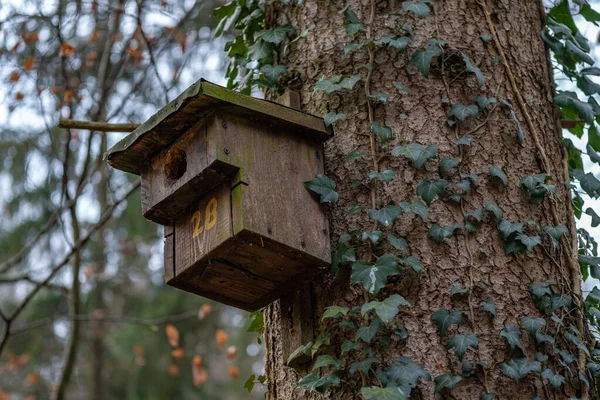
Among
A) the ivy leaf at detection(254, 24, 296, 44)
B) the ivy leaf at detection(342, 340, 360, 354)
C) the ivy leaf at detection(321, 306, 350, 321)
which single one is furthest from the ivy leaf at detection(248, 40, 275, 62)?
the ivy leaf at detection(342, 340, 360, 354)

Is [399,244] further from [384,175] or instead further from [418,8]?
[418,8]

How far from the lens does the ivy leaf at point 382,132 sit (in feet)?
7.36

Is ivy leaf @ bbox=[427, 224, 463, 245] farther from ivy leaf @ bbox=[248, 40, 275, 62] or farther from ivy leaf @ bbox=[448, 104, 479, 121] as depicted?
ivy leaf @ bbox=[248, 40, 275, 62]

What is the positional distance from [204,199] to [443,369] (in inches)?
33.0

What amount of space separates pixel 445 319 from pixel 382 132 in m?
0.58

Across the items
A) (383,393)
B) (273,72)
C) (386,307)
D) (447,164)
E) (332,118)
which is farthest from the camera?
(273,72)

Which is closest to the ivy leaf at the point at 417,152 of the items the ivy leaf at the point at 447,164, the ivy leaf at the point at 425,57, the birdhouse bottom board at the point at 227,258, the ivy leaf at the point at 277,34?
the ivy leaf at the point at 447,164

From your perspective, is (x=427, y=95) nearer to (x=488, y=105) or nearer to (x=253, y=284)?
(x=488, y=105)

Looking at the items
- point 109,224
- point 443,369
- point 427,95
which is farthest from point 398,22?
point 109,224

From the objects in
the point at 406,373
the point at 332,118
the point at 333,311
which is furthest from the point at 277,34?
the point at 406,373

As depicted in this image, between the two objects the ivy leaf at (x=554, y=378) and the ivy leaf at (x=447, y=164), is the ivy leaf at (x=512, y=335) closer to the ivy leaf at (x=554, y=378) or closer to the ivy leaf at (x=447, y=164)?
the ivy leaf at (x=554, y=378)

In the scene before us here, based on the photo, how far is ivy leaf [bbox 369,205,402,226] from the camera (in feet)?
6.94

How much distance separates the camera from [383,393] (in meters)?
1.82

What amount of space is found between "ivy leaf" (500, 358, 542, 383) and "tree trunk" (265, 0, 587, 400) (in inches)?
0.9
